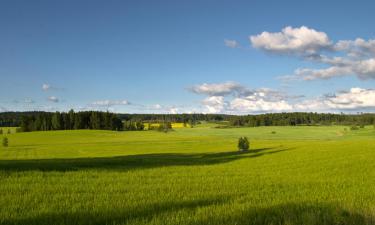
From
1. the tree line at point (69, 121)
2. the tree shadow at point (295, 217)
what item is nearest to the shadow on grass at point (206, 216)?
the tree shadow at point (295, 217)

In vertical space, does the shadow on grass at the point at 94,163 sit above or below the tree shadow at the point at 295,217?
below

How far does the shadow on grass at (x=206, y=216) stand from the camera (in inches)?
372

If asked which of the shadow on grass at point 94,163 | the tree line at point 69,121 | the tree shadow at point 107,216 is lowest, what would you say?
the shadow on grass at point 94,163

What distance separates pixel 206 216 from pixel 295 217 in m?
2.22

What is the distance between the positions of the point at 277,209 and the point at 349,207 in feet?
6.94

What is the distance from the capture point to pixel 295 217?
9977 millimetres

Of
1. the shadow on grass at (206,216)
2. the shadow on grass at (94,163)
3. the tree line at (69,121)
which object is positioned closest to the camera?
the shadow on grass at (206,216)

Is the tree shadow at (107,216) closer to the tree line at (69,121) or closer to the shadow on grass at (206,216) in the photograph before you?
the shadow on grass at (206,216)

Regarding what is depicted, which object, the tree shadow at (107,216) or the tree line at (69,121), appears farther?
the tree line at (69,121)

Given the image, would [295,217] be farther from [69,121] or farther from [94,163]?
[69,121]

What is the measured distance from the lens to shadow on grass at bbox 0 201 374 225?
946 cm

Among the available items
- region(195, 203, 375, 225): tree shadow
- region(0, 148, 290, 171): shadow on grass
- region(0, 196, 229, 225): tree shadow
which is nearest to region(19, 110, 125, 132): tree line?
region(0, 148, 290, 171): shadow on grass

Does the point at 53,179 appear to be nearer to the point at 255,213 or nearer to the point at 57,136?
the point at 255,213

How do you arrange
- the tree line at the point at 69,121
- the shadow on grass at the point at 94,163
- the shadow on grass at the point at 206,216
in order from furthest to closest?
1. the tree line at the point at 69,121
2. the shadow on grass at the point at 94,163
3. the shadow on grass at the point at 206,216
